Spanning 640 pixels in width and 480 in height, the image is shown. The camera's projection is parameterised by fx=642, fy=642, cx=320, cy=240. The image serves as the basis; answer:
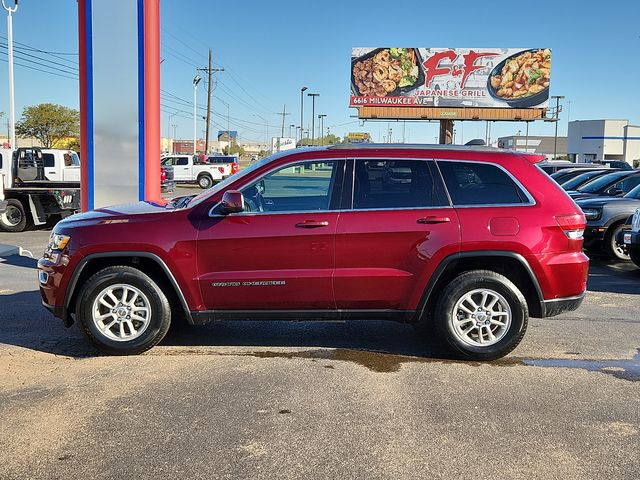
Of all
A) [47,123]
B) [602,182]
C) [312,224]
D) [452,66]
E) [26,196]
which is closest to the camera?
[312,224]

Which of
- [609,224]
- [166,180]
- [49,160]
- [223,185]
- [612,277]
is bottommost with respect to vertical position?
[612,277]

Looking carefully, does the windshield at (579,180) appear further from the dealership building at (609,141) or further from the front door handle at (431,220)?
the dealership building at (609,141)

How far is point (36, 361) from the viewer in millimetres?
5531

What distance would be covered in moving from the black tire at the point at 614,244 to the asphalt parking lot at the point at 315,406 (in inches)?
201

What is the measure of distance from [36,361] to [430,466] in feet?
11.8

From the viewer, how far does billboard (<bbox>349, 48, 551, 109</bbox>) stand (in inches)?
1854

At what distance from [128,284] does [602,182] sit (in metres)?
11.7

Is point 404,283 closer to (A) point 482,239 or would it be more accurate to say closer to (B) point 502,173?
(A) point 482,239

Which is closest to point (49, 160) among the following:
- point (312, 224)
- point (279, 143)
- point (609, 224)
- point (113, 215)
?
point (113, 215)

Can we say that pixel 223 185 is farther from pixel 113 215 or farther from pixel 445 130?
pixel 445 130

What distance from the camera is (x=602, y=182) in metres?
14.1

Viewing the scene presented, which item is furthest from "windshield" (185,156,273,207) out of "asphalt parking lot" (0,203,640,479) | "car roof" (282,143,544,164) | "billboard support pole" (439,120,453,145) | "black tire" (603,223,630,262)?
"billboard support pole" (439,120,453,145)

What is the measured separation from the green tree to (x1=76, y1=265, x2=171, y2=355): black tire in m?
63.5

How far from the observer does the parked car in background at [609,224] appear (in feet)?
37.1
